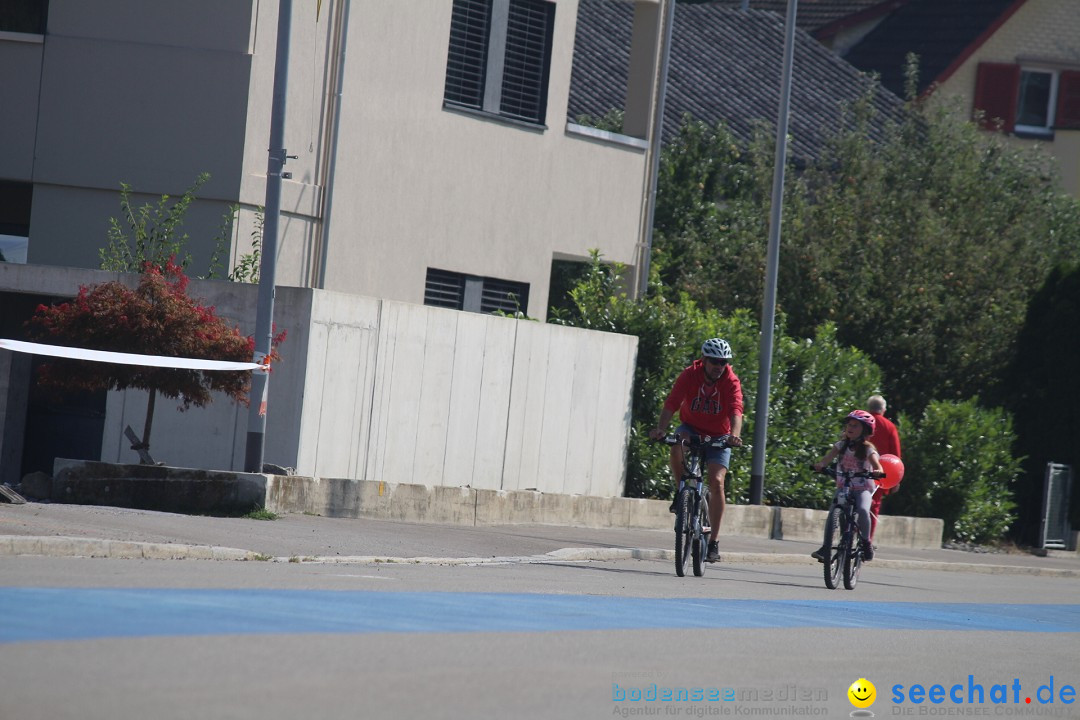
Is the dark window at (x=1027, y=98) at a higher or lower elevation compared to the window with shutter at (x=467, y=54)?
higher

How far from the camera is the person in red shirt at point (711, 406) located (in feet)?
44.2

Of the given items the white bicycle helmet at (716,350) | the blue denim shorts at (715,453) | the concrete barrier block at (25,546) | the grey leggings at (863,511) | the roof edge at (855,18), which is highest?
the roof edge at (855,18)

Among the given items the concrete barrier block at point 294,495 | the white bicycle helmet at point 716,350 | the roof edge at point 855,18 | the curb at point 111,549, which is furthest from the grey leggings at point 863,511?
the roof edge at point 855,18

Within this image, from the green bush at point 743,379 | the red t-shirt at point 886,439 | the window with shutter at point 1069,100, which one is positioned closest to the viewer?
the red t-shirt at point 886,439

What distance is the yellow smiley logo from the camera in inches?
299

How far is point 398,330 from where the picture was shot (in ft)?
57.0

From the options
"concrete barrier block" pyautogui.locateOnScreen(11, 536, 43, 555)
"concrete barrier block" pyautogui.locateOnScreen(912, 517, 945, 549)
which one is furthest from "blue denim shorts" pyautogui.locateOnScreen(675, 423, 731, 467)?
"concrete barrier block" pyautogui.locateOnScreen(912, 517, 945, 549)

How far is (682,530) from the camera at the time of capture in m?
13.3

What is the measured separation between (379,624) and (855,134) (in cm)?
2424

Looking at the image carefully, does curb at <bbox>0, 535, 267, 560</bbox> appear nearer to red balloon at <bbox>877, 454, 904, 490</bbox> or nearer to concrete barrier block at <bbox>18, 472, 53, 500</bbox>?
concrete barrier block at <bbox>18, 472, 53, 500</bbox>

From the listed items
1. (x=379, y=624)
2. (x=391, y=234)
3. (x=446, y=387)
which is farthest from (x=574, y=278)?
(x=379, y=624)

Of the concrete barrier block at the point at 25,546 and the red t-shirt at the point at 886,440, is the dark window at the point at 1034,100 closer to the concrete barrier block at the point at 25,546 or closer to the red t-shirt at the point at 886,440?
the red t-shirt at the point at 886,440

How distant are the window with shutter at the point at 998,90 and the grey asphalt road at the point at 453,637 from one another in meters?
31.4

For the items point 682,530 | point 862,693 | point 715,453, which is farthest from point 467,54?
point 862,693
